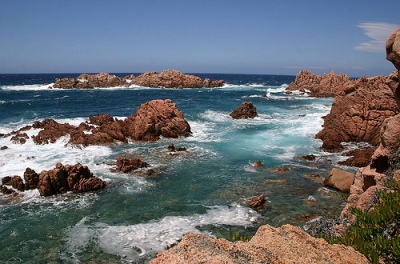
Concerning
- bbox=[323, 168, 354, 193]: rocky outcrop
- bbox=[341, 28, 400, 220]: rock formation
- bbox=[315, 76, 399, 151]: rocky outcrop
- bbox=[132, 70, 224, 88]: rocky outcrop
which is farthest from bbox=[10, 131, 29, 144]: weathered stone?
bbox=[132, 70, 224, 88]: rocky outcrop

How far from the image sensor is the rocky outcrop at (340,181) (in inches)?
692

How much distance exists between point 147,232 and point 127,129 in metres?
20.0

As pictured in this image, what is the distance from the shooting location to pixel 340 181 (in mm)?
17812

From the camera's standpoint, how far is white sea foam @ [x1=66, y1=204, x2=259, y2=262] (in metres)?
11.8

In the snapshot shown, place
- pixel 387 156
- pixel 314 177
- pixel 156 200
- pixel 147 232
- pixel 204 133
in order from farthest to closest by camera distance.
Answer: pixel 204 133 < pixel 314 177 < pixel 156 200 < pixel 147 232 < pixel 387 156

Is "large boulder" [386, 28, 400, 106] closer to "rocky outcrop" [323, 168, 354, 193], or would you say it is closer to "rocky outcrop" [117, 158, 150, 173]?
"rocky outcrop" [323, 168, 354, 193]

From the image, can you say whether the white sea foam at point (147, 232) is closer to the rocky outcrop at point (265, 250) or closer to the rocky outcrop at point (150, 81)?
the rocky outcrop at point (265, 250)

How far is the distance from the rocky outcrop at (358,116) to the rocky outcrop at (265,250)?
23434 mm

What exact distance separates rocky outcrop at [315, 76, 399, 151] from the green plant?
72.4ft

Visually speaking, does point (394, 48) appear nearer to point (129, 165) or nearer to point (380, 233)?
point (380, 233)

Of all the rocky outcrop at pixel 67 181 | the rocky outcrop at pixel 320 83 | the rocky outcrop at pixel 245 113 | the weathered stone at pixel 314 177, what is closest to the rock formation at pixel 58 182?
the rocky outcrop at pixel 67 181

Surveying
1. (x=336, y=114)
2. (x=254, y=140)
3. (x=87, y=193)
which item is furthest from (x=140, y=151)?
(x=336, y=114)

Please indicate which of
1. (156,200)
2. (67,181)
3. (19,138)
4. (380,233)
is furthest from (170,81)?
(380,233)

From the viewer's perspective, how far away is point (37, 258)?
11.4 metres
